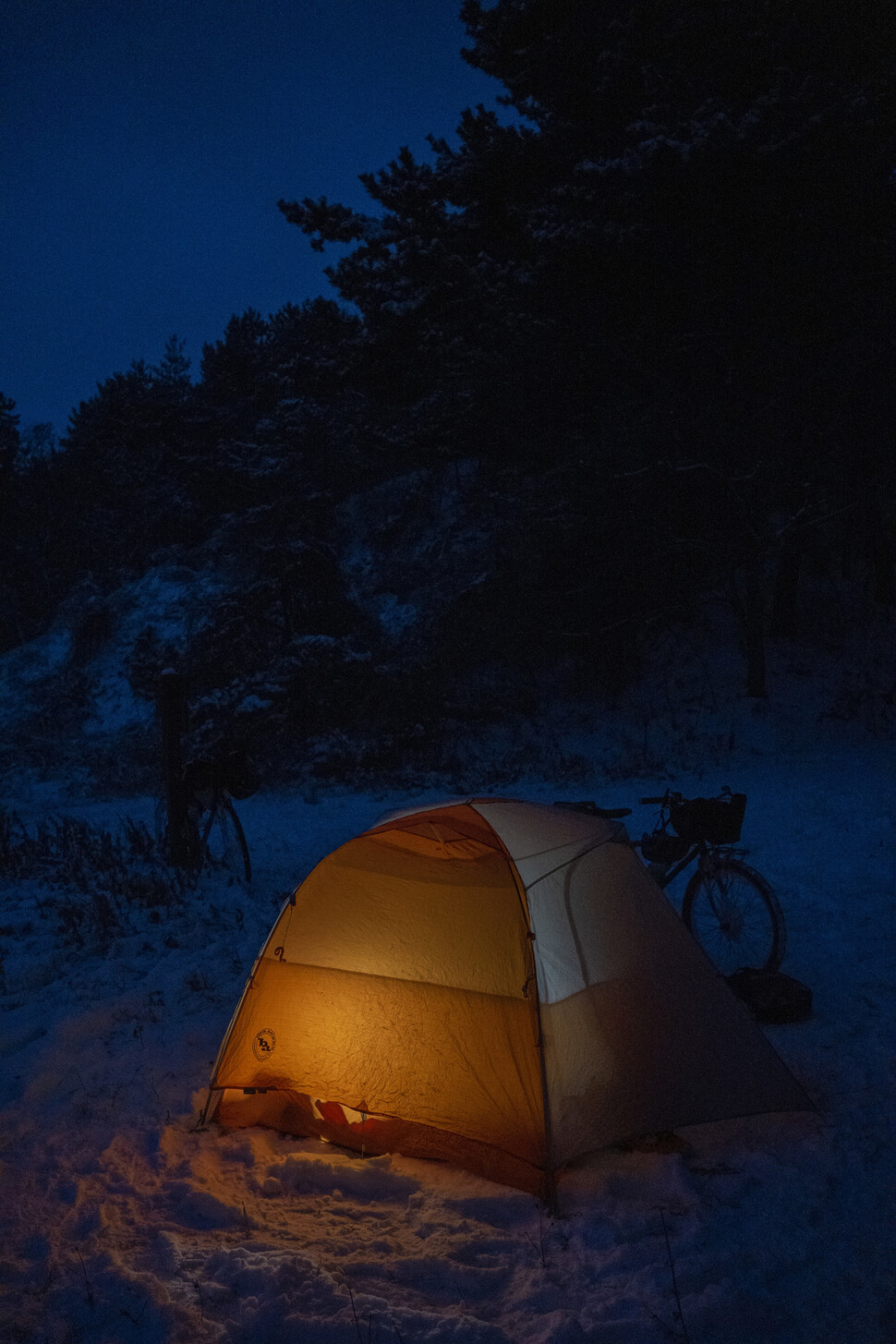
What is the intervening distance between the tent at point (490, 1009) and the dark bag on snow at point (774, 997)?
880 millimetres

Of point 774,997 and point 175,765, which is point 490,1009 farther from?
point 175,765

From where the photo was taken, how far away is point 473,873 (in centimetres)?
458

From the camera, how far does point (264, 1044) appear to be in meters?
4.59

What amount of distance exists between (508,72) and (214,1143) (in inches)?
569

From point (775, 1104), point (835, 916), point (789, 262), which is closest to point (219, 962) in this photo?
point (775, 1104)

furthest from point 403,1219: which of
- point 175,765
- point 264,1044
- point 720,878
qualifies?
point 175,765

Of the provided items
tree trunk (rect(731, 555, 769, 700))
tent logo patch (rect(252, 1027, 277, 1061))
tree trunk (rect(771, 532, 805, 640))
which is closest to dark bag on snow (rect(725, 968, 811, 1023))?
tent logo patch (rect(252, 1027, 277, 1061))

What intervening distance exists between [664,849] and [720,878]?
17.7 inches

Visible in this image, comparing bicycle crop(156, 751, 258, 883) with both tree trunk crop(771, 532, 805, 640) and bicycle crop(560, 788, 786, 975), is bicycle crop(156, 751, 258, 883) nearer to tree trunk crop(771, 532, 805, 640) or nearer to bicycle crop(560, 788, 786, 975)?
bicycle crop(560, 788, 786, 975)

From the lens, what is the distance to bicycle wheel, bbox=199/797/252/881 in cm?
908

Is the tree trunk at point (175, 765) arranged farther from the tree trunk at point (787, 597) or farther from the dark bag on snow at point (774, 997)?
the tree trunk at point (787, 597)

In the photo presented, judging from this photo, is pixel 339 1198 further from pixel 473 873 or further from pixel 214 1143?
pixel 473 873

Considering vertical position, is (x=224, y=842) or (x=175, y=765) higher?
(x=175, y=765)

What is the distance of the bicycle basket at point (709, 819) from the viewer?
18.2 ft
